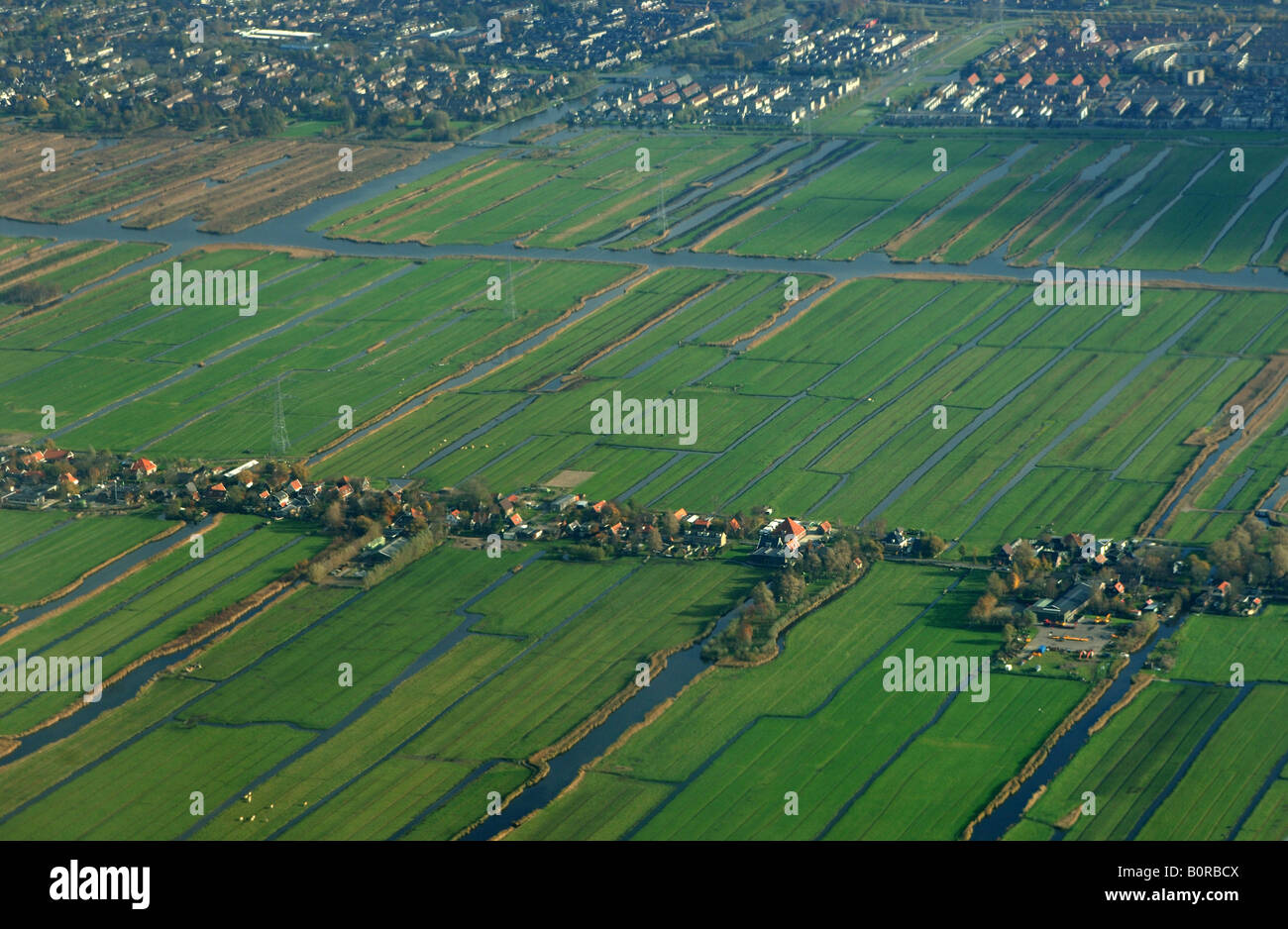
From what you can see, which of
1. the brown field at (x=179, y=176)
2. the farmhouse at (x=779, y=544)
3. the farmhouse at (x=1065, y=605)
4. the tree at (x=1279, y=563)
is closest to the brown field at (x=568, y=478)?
the farmhouse at (x=779, y=544)

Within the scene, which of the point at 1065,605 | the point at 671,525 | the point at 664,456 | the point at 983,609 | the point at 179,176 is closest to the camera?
the point at 983,609

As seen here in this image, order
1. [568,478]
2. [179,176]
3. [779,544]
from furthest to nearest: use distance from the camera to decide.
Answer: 1. [179,176]
2. [568,478]
3. [779,544]

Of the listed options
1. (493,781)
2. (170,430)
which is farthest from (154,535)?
(493,781)

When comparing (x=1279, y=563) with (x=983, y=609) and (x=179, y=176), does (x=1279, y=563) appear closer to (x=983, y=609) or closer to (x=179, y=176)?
(x=983, y=609)

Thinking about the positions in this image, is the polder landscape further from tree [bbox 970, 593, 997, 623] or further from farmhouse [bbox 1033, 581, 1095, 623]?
tree [bbox 970, 593, 997, 623]

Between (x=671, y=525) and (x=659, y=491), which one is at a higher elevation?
(x=671, y=525)

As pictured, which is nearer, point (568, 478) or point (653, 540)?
point (653, 540)

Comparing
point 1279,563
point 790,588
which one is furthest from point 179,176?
point 1279,563

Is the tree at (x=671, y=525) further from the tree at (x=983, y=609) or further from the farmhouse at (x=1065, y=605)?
the farmhouse at (x=1065, y=605)
